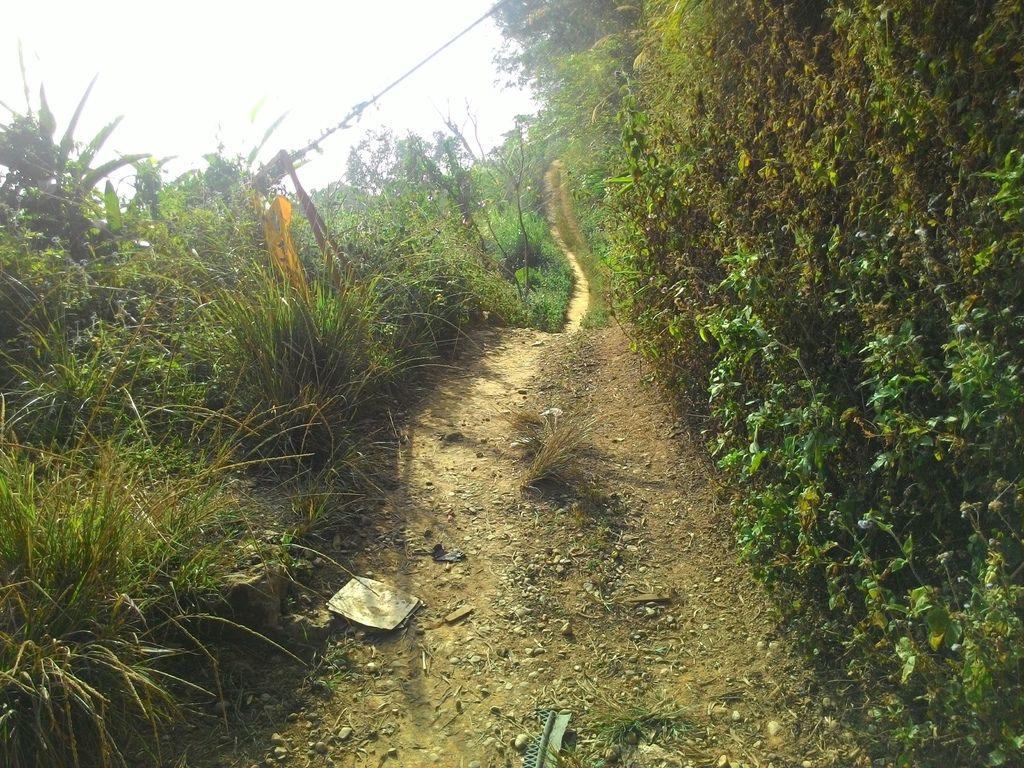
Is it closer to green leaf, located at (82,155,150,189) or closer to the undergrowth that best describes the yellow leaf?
green leaf, located at (82,155,150,189)

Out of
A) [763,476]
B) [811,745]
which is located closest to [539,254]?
[763,476]

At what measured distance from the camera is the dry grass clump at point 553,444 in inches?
184

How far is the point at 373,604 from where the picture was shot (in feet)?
12.4

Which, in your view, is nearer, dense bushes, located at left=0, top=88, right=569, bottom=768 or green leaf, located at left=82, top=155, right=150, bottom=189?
dense bushes, located at left=0, top=88, right=569, bottom=768

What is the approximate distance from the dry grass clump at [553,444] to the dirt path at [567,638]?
3.3 inches

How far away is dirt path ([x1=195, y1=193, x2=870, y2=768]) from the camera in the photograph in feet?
9.91

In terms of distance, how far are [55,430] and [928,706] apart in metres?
4.00

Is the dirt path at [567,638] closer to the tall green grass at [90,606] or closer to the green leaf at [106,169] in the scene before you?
the tall green grass at [90,606]

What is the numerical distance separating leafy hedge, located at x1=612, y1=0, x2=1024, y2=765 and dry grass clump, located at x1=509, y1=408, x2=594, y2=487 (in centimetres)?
107

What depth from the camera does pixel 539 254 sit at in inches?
573

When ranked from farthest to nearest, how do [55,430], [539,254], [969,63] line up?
[539,254], [55,430], [969,63]

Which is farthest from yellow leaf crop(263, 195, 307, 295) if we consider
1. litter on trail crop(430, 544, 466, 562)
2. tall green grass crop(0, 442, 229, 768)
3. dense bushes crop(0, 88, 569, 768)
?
tall green grass crop(0, 442, 229, 768)

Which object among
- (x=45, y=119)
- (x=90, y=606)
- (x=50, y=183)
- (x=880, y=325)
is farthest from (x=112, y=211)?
(x=880, y=325)

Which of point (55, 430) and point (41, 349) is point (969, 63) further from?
point (41, 349)
